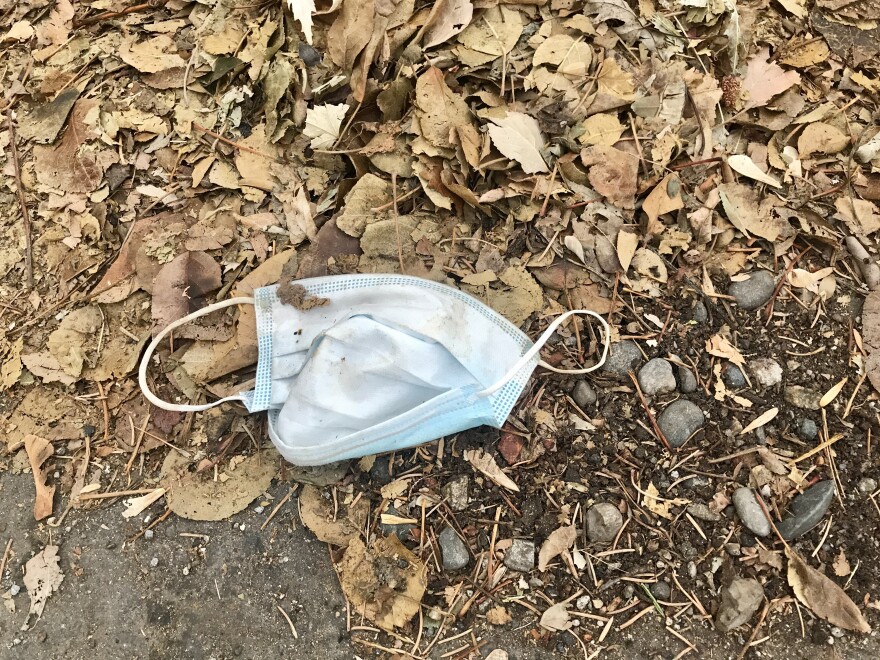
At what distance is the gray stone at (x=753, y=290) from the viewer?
1.67m

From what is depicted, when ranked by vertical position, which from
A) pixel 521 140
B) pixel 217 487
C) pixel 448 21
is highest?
pixel 448 21

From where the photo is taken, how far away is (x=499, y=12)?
176cm

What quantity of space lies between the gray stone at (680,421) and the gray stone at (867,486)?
45cm

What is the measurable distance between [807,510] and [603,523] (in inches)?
21.7

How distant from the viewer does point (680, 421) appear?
5.14ft

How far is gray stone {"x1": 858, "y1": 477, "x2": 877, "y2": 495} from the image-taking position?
152cm

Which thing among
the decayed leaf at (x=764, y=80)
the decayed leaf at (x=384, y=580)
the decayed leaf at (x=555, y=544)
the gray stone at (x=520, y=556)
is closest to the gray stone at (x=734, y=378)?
the decayed leaf at (x=555, y=544)

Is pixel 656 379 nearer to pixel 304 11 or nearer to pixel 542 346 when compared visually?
pixel 542 346

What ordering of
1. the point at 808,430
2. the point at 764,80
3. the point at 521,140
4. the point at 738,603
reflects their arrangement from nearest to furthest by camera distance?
1. the point at 738,603
2. the point at 808,430
3. the point at 521,140
4. the point at 764,80

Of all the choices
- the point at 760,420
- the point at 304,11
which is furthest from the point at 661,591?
the point at 304,11

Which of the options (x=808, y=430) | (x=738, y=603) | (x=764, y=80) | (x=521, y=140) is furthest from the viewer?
(x=764, y=80)

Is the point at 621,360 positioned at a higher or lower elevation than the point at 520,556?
higher

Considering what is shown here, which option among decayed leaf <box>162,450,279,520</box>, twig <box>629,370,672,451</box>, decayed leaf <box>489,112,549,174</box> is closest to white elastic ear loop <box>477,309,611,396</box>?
twig <box>629,370,672,451</box>

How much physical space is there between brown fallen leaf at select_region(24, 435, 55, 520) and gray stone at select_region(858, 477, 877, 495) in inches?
93.4
